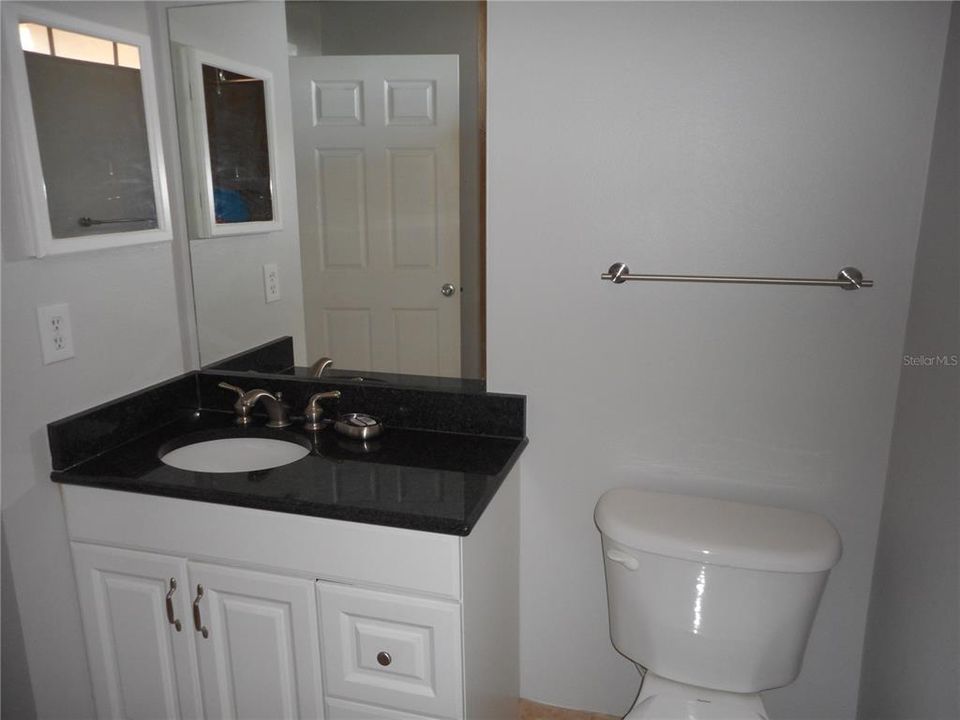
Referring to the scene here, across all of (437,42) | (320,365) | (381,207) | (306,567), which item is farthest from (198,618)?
(437,42)

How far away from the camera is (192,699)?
65.6 inches

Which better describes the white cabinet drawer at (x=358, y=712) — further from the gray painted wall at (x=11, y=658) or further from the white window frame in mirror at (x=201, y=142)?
the white window frame in mirror at (x=201, y=142)

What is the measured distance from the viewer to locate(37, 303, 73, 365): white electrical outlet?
154 centimetres

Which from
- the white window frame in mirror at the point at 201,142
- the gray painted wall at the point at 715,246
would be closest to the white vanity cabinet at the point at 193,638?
the gray painted wall at the point at 715,246

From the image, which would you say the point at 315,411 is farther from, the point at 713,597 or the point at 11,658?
the point at 713,597

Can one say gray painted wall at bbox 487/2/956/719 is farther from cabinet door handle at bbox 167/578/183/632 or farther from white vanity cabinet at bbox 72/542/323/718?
cabinet door handle at bbox 167/578/183/632

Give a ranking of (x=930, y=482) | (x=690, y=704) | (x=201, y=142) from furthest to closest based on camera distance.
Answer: (x=201, y=142)
(x=690, y=704)
(x=930, y=482)

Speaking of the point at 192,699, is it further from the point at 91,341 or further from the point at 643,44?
the point at 643,44

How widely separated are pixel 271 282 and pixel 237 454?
1.53 ft

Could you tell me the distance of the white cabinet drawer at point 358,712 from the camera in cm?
151

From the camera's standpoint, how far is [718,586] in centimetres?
150

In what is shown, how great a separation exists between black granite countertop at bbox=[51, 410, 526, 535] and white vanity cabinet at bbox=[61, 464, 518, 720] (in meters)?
0.04

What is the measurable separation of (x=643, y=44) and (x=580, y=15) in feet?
0.50

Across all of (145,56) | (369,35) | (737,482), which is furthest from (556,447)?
(145,56)
